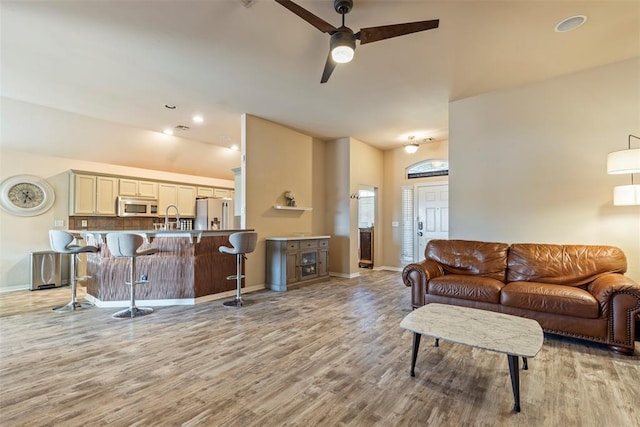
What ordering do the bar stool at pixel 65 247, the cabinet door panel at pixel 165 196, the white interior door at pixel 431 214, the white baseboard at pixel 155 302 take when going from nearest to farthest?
1. the bar stool at pixel 65 247
2. the white baseboard at pixel 155 302
3. the white interior door at pixel 431 214
4. the cabinet door panel at pixel 165 196

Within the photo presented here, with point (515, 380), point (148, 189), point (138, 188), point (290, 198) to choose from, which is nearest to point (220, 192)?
point (148, 189)

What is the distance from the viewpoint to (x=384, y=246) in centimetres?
759

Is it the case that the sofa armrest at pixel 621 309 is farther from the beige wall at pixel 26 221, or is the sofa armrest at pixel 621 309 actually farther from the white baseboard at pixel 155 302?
the beige wall at pixel 26 221

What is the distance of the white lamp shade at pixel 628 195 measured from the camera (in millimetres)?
2990

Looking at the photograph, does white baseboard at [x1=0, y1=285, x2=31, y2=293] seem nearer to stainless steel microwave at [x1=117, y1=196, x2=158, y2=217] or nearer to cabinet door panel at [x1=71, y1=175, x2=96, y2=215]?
cabinet door panel at [x1=71, y1=175, x2=96, y2=215]

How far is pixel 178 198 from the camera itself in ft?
24.4

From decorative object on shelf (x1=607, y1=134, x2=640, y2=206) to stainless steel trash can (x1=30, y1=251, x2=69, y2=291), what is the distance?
27.6ft

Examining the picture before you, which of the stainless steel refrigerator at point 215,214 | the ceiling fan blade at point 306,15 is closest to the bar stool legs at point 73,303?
the stainless steel refrigerator at point 215,214

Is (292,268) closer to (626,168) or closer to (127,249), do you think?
(127,249)

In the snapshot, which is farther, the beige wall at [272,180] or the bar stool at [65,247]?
the beige wall at [272,180]

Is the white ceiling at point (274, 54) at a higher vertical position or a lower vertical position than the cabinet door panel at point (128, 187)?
higher

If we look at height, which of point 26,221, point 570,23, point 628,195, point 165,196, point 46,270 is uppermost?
point 570,23

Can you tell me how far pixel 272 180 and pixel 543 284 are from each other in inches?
169

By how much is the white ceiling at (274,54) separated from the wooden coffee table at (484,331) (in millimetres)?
2612
